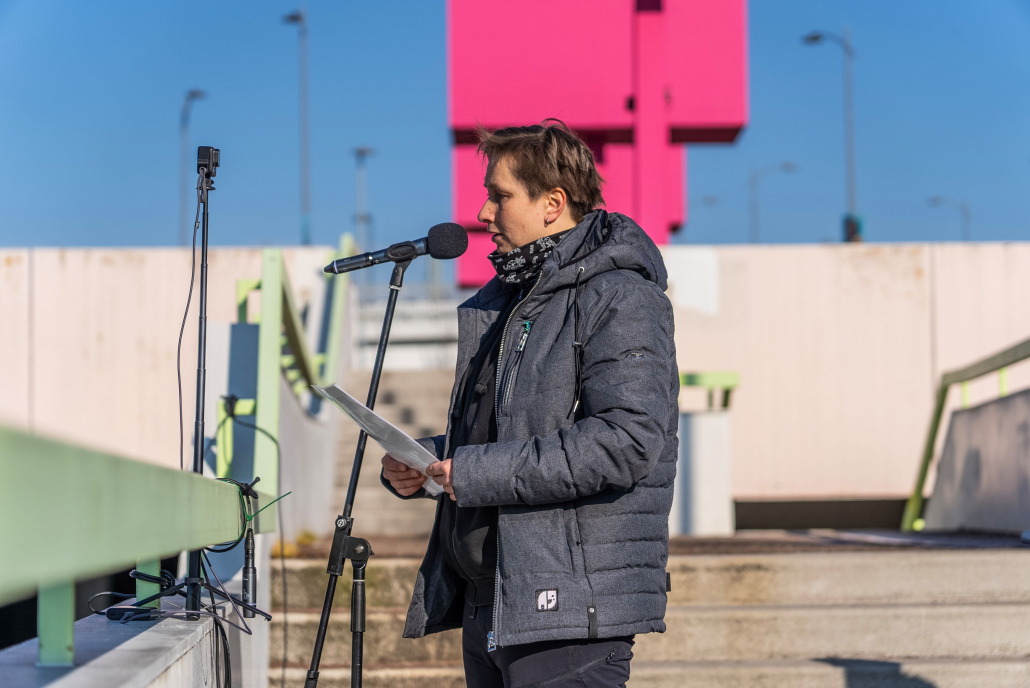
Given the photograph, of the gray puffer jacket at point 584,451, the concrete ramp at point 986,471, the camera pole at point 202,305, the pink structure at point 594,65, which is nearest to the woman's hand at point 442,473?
the gray puffer jacket at point 584,451

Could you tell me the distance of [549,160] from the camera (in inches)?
81.4

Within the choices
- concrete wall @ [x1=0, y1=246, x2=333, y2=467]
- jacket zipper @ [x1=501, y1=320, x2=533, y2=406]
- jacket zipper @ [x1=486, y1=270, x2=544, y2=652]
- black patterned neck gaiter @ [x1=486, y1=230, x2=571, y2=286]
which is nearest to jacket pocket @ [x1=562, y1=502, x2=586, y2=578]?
jacket zipper @ [x1=486, y1=270, x2=544, y2=652]

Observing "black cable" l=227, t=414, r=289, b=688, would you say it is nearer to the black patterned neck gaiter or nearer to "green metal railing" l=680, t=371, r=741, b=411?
the black patterned neck gaiter

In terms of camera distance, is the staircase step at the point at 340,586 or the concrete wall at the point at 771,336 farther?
the concrete wall at the point at 771,336

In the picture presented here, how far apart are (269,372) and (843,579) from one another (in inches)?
104

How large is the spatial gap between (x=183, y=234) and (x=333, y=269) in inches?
657

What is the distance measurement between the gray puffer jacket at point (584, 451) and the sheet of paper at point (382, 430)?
0.27ft

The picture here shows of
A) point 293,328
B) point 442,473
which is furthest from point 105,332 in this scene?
point 442,473

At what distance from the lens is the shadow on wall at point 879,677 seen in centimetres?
371

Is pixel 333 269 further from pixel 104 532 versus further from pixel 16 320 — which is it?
pixel 16 320

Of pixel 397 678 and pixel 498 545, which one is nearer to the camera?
Result: pixel 498 545

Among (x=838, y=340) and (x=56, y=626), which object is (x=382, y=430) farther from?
(x=838, y=340)

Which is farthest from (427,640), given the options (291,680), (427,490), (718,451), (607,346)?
(718,451)

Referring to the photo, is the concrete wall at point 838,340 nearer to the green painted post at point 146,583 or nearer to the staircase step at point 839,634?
the staircase step at point 839,634
